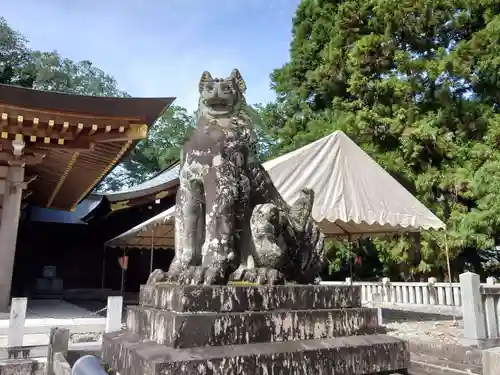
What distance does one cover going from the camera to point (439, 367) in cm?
278

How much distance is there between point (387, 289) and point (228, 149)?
8.61 meters

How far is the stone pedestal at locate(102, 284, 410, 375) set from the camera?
5.73 feet

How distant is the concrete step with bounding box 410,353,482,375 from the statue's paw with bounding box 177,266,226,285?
4.43 ft

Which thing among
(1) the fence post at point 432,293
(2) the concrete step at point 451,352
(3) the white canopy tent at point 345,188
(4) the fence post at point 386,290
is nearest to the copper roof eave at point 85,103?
(3) the white canopy tent at point 345,188

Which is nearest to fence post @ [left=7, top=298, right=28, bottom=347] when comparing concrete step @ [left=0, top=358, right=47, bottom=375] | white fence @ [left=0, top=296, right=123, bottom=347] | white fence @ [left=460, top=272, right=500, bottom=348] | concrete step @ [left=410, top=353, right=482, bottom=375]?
white fence @ [left=0, top=296, right=123, bottom=347]

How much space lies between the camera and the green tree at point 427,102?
32.5 ft

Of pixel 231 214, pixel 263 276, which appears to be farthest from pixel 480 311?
pixel 231 214

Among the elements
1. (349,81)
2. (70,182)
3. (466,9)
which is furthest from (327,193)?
(466,9)

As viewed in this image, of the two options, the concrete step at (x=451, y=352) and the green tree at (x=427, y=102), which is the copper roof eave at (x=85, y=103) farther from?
the green tree at (x=427, y=102)

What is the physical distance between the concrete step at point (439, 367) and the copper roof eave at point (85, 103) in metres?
4.52

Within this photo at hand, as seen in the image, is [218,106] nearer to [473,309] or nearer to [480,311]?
[473,309]

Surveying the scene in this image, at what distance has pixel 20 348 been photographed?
3.85 meters

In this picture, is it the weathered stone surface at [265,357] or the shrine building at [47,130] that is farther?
the shrine building at [47,130]

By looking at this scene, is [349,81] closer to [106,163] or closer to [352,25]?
[352,25]
